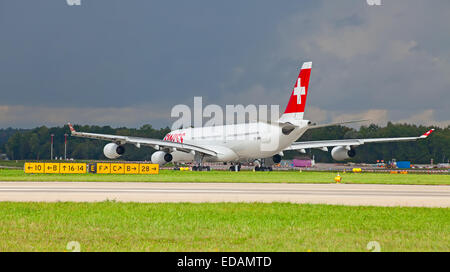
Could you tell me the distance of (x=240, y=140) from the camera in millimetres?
66875

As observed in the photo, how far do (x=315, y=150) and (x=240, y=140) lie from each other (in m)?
90.7

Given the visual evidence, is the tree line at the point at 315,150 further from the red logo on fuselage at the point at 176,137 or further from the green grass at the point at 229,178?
the green grass at the point at 229,178

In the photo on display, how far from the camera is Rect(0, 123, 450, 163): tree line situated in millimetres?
140625

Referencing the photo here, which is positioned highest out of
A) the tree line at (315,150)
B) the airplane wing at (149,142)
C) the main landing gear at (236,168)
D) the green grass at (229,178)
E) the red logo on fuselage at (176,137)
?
the tree line at (315,150)

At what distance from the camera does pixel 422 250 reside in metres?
11.3

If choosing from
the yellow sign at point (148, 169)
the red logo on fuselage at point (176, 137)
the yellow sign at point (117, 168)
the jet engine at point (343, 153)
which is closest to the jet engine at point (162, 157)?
the yellow sign at point (148, 169)

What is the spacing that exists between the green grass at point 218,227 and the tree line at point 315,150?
10952 centimetres

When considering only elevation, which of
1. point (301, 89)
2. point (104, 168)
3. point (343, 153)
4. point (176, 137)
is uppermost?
point (301, 89)

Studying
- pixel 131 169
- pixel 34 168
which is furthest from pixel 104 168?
pixel 34 168

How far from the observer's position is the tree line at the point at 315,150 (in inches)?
5536

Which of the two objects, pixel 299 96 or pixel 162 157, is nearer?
pixel 299 96

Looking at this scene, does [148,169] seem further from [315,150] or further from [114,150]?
[315,150]

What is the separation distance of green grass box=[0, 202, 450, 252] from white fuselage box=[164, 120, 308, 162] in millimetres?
39777

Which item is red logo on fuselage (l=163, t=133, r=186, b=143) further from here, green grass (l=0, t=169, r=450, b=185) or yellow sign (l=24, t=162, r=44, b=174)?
green grass (l=0, t=169, r=450, b=185)
